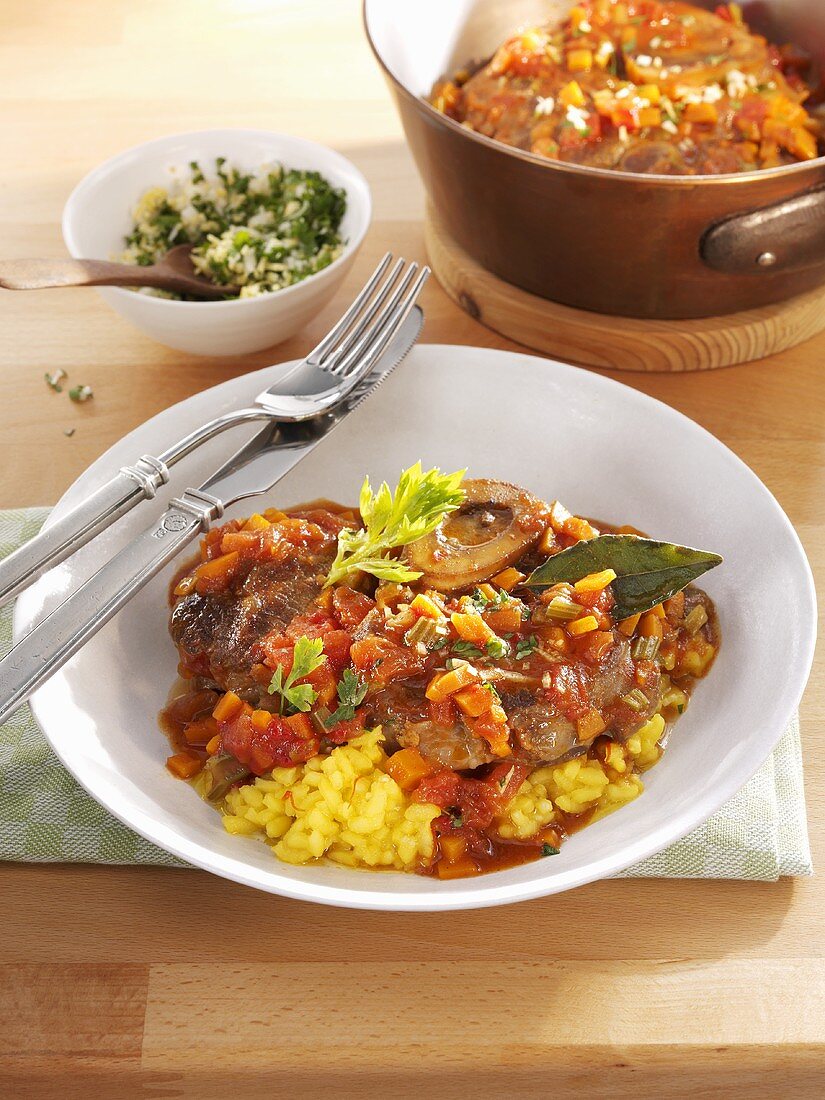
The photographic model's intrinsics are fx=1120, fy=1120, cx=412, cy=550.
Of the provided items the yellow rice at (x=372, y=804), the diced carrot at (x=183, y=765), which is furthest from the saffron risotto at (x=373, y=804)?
the diced carrot at (x=183, y=765)

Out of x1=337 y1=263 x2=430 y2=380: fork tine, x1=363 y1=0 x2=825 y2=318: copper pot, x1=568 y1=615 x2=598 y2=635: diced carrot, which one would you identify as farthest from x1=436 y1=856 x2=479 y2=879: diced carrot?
x1=363 y1=0 x2=825 y2=318: copper pot

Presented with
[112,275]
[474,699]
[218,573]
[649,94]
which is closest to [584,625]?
[474,699]

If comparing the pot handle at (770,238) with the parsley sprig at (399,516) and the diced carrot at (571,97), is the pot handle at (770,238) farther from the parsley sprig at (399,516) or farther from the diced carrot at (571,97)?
the parsley sprig at (399,516)

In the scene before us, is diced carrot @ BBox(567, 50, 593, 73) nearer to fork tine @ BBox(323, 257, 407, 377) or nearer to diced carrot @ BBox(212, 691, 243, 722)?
fork tine @ BBox(323, 257, 407, 377)

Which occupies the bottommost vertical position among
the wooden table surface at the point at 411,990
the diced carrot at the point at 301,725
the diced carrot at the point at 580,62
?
the wooden table surface at the point at 411,990

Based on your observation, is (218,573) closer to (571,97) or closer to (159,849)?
(159,849)

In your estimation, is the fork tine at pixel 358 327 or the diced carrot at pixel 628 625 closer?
the diced carrot at pixel 628 625
